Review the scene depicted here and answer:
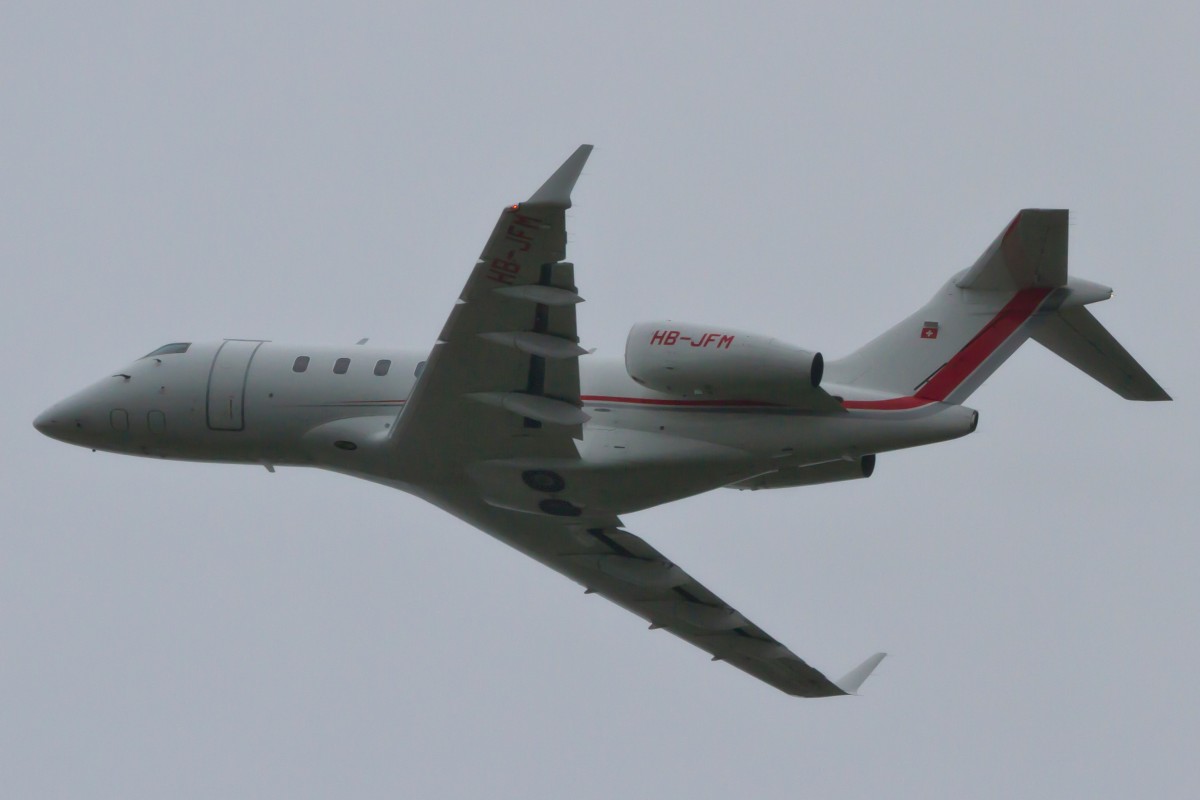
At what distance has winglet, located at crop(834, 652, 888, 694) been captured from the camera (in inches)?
1275

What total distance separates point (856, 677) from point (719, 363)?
9.11 m

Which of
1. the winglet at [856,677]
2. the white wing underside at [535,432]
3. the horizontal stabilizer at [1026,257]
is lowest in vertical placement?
the winglet at [856,677]

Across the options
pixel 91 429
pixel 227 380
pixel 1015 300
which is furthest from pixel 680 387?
pixel 91 429

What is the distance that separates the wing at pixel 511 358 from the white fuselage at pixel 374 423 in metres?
0.66

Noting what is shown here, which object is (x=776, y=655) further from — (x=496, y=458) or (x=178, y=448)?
(x=178, y=448)

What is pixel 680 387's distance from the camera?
26.0 metres

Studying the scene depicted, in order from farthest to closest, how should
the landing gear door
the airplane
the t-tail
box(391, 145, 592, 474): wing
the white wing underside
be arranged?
the landing gear door < the t-tail < the airplane < the white wing underside < box(391, 145, 592, 474): wing

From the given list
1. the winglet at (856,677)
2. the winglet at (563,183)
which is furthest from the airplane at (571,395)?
the winglet at (856,677)

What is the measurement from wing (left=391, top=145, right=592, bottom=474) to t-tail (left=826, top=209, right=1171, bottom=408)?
13.7 feet

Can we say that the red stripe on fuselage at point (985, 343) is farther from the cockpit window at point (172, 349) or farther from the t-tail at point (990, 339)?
the cockpit window at point (172, 349)

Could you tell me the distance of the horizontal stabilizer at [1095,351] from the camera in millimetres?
26531

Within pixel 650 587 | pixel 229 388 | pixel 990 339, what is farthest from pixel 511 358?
pixel 650 587

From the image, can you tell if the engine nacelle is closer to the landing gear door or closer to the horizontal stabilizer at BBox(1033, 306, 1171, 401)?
the horizontal stabilizer at BBox(1033, 306, 1171, 401)

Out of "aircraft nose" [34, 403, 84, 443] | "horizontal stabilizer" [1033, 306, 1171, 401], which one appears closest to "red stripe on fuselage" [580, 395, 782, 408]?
"horizontal stabilizer" [1033, 306, 1171, 401]
